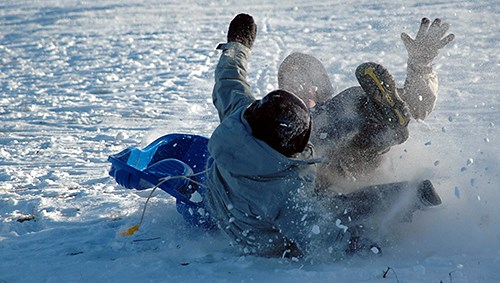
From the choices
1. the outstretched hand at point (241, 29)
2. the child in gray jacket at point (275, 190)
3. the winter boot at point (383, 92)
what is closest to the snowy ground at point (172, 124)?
the child in gray jacket at point (275, 190)

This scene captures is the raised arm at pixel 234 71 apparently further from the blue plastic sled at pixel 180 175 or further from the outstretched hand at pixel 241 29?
the blue plastic sled at pixel 180 175

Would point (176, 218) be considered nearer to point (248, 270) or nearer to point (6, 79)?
point (248, 270)

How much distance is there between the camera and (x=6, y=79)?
23.7 feet

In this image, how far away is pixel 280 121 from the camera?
246 centimetres

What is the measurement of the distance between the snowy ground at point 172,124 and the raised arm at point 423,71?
18 cm

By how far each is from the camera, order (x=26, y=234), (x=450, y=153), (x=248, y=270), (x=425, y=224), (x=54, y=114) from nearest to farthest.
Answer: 1. (x=248, y=270)
2. (x=425, y=224)
3. (x=26, y=234)
4. (x=450, y=153)
5. (x=54, y=114)

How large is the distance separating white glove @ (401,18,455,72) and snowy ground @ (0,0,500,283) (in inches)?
15.6

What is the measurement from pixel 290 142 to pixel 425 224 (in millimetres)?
887

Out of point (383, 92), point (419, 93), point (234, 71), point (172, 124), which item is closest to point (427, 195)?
point (383, 92)

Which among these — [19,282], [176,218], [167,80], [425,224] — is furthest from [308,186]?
[167,80]

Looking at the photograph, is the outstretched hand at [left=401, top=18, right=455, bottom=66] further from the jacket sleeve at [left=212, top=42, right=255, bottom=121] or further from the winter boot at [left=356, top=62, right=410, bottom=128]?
the jacket sleeve at [left=212, top=42, right=255, bottom=121]

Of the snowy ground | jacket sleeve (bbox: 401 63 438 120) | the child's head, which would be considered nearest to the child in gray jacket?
the child's head

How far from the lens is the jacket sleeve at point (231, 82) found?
9.40 feet

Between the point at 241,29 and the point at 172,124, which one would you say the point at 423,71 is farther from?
the point at 172,124
